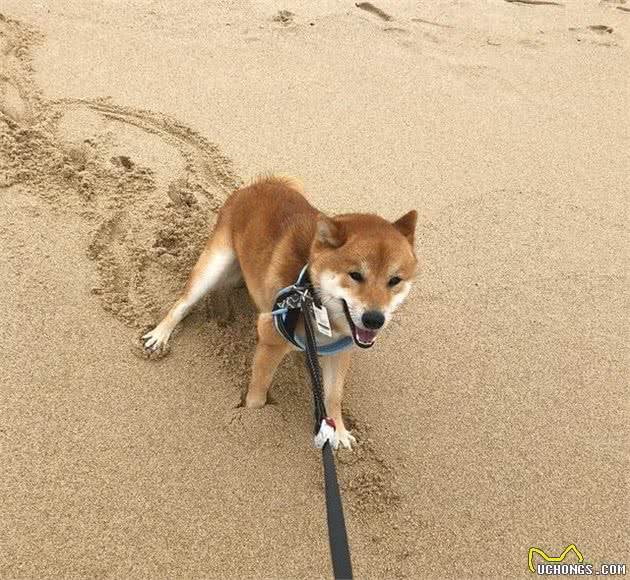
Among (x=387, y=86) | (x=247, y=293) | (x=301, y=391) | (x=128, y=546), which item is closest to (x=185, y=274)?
(x=247, y=293)

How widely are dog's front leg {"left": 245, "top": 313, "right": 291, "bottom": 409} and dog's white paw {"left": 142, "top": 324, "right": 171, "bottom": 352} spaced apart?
520 mm

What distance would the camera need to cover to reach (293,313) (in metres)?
2.34

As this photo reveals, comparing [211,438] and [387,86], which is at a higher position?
[387,86]

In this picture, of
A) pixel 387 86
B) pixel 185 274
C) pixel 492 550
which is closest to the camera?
pixel 492 550

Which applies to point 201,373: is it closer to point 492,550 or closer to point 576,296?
point 492,550

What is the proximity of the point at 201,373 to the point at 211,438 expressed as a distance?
361 millimetres

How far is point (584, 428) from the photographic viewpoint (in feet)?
9.02

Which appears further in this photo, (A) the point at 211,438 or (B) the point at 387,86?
(B) the point at 387,86

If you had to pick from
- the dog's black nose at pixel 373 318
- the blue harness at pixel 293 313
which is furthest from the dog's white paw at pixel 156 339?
the dog's black nose at pixel 373 318

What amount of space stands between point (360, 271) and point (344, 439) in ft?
2.75

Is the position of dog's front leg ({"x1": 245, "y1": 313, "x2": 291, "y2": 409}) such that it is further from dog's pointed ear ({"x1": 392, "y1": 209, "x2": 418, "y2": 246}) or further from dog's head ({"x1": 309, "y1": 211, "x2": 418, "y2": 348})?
dog's pointed ear ({"x1": 392, "y1": 209, "x2": 418, "y2": 246})

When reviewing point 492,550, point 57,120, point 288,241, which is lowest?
point 492,550

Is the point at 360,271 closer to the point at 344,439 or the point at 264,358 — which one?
the point at 264,358

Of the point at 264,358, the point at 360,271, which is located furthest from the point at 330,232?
the point at 264,358
